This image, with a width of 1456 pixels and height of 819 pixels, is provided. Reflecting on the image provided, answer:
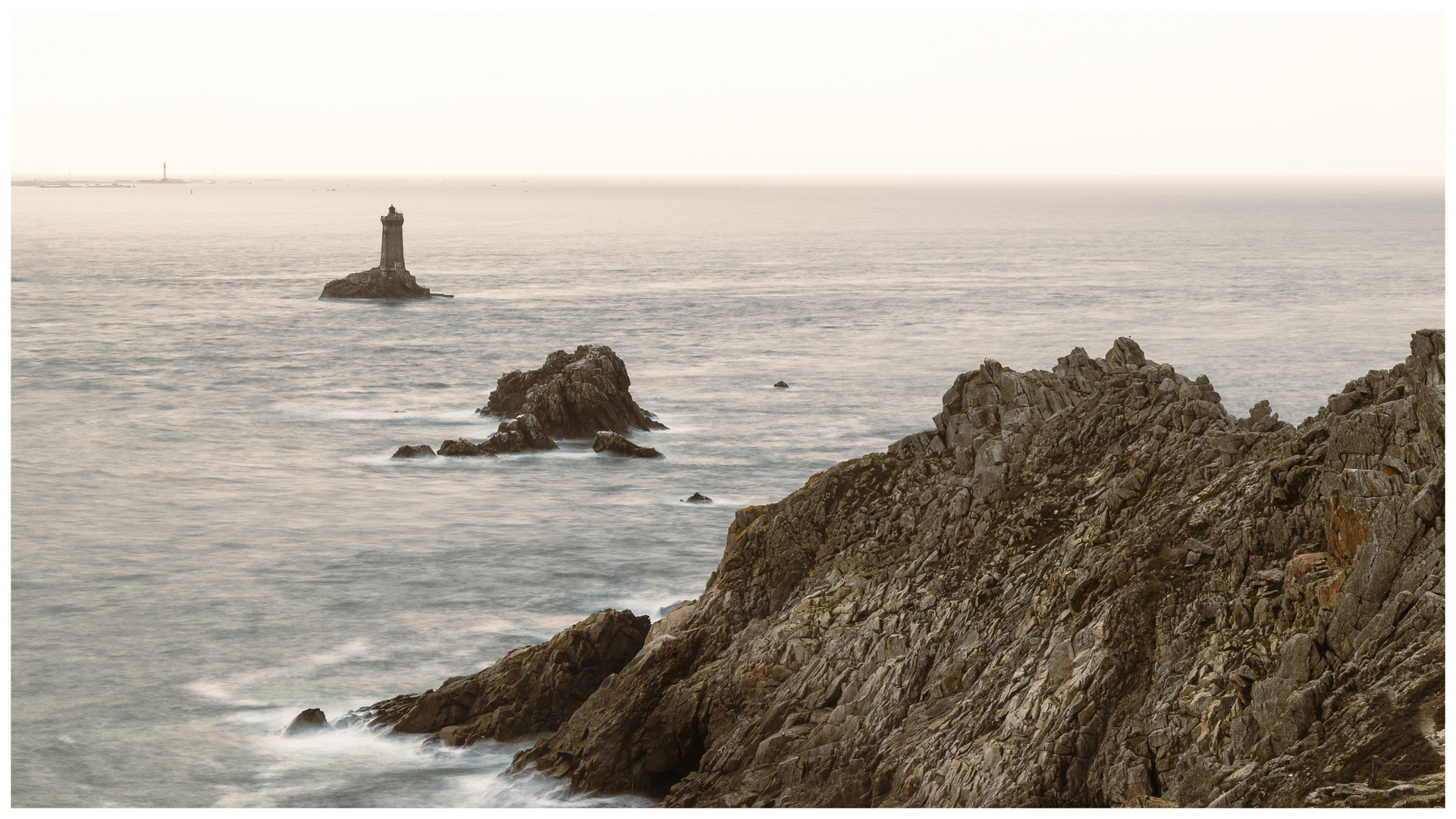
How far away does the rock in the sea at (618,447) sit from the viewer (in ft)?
228

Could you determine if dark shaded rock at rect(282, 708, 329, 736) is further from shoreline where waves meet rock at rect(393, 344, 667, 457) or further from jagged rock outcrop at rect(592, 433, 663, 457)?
jagged rock outcrop at rect(592, 433, 663, 457)

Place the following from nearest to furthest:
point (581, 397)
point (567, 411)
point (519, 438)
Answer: point (519, 438)
point (567, 411)
point (581, 397)

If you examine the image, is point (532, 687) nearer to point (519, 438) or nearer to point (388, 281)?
point (519, 438)

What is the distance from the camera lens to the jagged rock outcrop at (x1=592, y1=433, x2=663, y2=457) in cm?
6962

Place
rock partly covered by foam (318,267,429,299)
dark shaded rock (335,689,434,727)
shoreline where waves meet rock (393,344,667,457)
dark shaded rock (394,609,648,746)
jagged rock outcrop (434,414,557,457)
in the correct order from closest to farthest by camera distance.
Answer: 1. dark shaded rock (394,609,648,746)
2. dark shaded rock (335,689,434,727)
3. jagged rock outcrop (434,414,557,457)
4. shoreline where waves meet rock (393,344,667,457)
5. rock partly covered by foam (318,267,429,299)

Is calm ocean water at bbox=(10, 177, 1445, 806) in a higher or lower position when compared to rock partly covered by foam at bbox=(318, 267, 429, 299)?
lower

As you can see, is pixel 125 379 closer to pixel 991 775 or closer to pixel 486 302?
pixel 486 302

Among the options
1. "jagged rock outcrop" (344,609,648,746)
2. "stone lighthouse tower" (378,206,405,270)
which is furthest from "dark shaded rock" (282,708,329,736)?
"stone lighthouse tower" (378,206,405,270)

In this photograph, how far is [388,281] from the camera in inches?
5620

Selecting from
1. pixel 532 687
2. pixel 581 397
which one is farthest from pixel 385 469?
pixel 532 687

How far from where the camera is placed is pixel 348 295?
14538 cm

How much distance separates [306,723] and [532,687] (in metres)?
6.66

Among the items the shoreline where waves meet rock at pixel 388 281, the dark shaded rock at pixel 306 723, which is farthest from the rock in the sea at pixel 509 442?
the shoreline where waves meet rock at pixel 388 281

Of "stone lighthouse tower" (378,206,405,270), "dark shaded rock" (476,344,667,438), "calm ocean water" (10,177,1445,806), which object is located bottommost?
"calm ocean water" (10,177,1445,806)
